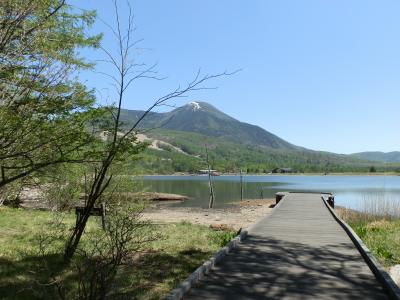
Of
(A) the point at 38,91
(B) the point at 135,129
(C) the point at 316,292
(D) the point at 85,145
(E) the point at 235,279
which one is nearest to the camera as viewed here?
(C) the point at 316,292

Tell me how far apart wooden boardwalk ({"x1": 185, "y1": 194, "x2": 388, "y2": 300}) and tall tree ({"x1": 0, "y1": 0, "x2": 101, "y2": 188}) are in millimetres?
3520

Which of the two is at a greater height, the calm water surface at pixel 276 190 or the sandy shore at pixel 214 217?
the sandy shore at pixel 214 217

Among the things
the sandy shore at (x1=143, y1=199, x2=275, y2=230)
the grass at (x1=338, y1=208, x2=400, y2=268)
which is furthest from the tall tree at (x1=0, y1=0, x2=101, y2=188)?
the sandy shore at (x1=143, y1=199, x2=275, y2=230)

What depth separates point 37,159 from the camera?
7.67 meters

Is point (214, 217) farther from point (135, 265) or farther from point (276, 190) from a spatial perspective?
point (276, 190)

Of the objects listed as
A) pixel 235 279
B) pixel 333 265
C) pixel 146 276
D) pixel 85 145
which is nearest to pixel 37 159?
pixel 85 145

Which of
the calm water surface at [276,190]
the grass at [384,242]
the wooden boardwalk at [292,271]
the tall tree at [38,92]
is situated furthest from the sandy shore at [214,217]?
the tall tree at [38,92]

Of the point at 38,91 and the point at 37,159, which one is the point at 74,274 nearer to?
the point at 37,159

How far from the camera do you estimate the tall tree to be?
6434 mm

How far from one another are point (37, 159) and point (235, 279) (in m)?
4.22

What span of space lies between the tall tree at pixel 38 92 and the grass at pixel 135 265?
84.7 inches

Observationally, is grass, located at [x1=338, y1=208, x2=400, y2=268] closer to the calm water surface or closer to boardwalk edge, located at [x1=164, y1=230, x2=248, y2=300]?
boardwalk edge, located at [x1=164, y1=230, x2=248, y2=300]

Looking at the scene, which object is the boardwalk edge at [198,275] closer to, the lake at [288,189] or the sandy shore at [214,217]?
the sandy shore at [214,217]

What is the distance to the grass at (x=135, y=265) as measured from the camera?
766 centimetres
